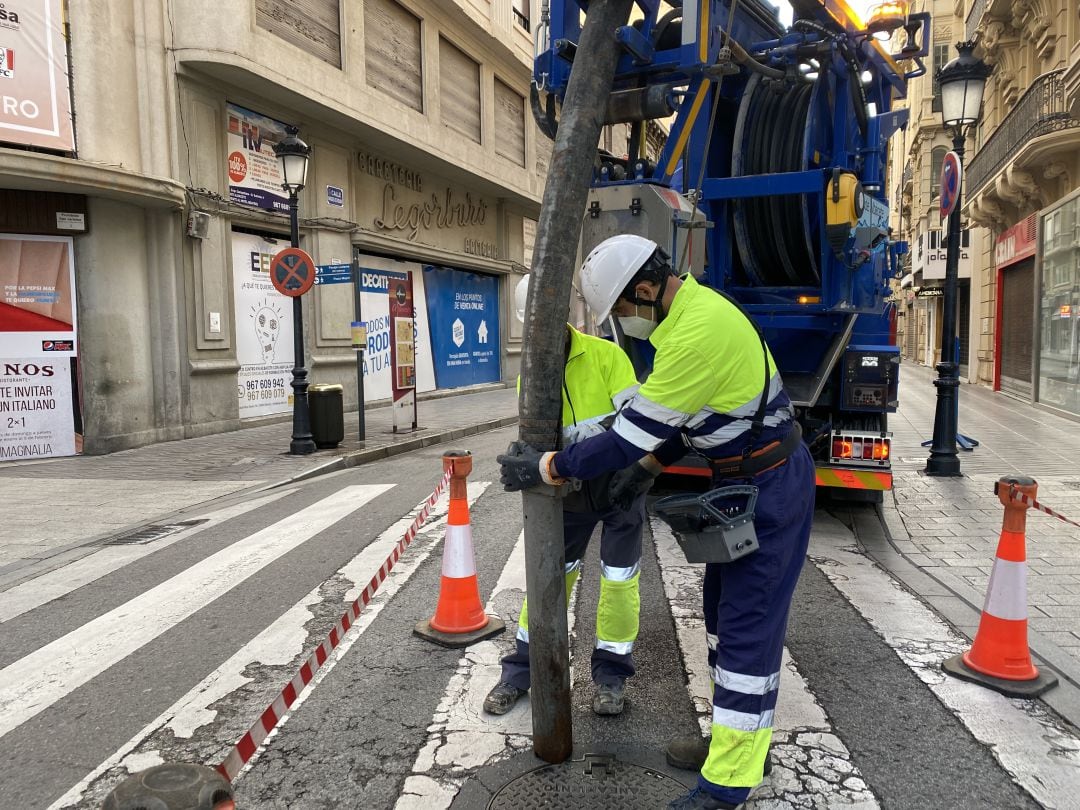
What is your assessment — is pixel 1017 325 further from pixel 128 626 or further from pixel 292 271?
pixel 128 626

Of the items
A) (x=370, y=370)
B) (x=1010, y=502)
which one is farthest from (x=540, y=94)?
(x=370, y=370)

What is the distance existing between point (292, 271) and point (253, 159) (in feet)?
14.6

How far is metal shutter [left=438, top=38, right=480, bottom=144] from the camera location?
769 inches

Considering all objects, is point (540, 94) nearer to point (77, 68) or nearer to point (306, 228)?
point (77, 68)

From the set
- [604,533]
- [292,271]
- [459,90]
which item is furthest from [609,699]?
[459,90]

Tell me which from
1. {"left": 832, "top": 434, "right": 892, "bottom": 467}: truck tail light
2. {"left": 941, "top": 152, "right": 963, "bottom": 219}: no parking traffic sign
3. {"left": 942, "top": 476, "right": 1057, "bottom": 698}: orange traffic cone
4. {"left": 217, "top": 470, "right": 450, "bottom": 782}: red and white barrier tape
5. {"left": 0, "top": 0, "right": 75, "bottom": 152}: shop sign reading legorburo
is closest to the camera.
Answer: {"left": 217, "top": 470, "right": 450, "bottom": 782}: red and white barrier tape

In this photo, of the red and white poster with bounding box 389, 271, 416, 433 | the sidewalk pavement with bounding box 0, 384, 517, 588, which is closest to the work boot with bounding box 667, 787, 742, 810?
the sidewalk pavement with bounding box 0, 384, 517, 588

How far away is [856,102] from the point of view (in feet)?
20.5

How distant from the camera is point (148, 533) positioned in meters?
6.77

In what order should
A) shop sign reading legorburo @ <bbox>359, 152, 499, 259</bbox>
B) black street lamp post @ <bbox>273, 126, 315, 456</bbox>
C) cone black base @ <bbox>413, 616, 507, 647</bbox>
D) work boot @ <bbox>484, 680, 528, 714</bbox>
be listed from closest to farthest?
work boot @ <bbox>484, 680, 528, 714</bbox>
cone black base @ <bbox>413, 616, 507, 647</bbox>
black street lamp post @ <bbox>273, 126, 315, 456</bbox>
shop sign reading legorburo @ <bbox>359, 152, 499, 259</bbox>

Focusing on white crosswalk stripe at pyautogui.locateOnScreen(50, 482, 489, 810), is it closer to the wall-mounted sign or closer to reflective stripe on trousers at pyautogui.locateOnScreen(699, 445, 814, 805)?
reflective stripe on trousers at pyautogui.locateOnScreen(699, 445, 814, 805)

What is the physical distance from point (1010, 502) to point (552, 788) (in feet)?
8.17

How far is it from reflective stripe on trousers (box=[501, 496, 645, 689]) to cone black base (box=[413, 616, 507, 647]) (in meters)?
0.62

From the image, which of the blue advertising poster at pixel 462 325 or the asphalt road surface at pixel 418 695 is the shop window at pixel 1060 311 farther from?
the blue advertising poster at pixel 462 325
